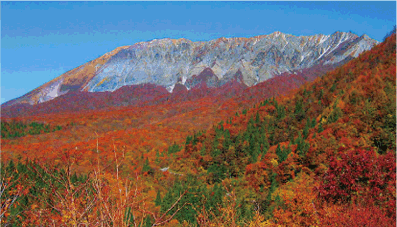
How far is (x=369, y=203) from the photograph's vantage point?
15602mm

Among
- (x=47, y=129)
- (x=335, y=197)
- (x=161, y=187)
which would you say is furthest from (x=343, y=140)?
(x=47, y=129)

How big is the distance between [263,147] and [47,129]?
122m

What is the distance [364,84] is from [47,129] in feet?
450

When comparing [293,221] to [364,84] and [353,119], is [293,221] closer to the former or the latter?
[353,119]

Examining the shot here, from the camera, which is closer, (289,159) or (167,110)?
(289,159)

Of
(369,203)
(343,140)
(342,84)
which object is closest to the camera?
(369,203)

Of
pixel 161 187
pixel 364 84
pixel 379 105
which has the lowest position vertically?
pixel 161 187

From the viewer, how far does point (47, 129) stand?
5605 inches

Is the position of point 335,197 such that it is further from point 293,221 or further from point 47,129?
point 47,129

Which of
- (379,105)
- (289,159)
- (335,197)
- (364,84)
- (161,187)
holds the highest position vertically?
(364,84)

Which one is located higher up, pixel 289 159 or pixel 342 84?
pixel 342 84

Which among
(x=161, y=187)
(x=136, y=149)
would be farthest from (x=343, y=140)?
(x=136, y=149)

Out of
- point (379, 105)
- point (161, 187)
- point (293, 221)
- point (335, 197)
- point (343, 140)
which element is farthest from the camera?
point (161, 187)

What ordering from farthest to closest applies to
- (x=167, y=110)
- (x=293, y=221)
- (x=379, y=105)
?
(x=167, y=110) → (x=379, y=105) → (x=293, y=221)
